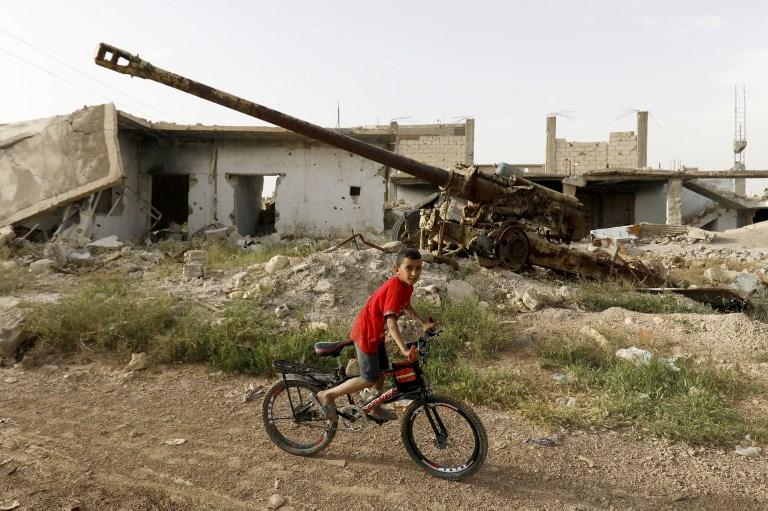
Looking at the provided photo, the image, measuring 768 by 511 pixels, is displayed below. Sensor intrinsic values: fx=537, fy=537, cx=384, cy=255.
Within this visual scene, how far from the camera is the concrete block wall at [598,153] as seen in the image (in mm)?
20828

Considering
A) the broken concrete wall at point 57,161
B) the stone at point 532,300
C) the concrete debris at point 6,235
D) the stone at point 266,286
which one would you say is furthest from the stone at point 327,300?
the concrete debris at point 6,235

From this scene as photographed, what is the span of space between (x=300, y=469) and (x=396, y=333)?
1.02m

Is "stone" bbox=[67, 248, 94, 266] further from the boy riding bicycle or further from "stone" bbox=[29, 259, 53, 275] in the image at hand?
the boy riding bicycle

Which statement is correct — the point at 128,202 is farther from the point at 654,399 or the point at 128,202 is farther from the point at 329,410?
the point at 654,399

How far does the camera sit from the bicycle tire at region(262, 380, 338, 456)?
329 cm

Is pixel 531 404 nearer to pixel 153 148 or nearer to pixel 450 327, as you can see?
pixel 450 327

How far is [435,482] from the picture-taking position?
3002 millimetres

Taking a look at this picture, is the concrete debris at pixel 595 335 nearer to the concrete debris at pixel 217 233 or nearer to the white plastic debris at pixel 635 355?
the white plastic debris at pixel 635 355

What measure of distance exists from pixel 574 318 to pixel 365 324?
375cm

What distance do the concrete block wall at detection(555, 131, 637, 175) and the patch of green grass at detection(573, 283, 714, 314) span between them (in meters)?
14.4

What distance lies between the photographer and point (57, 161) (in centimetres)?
1075

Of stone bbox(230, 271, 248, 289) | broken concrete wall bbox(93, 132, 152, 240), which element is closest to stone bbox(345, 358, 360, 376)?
stone bbox(230, 271, 248, 289)

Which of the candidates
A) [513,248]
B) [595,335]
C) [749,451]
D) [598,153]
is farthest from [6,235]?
[598,153]

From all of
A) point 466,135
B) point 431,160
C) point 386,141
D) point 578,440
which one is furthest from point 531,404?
point 466,135
